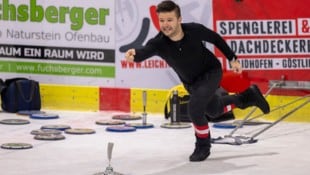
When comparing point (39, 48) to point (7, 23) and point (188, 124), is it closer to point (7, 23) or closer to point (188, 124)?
point (7, 23)

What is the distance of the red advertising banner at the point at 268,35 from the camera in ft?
28.0

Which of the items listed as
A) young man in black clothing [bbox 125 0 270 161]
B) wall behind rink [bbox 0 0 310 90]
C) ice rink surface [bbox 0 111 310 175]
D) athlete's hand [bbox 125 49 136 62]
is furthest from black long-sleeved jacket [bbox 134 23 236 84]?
wall behind rink [bbox 0 0 310 90]

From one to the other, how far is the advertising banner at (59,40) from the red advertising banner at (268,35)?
4.75 ft

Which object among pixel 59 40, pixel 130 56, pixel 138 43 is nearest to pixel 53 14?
pixel 59 40

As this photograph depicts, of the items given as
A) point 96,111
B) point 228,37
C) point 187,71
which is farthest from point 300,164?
point 96,111

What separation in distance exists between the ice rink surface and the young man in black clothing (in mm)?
322

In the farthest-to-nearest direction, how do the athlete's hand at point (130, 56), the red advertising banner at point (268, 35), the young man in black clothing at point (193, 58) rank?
the red advertising banner at point (268, 35) < the young man in black clothing at point (193, 58) < the athlete's hand at point (130, 56)

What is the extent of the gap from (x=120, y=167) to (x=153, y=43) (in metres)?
1.02

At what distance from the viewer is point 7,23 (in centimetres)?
957

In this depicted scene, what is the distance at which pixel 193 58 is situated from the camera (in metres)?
6.14

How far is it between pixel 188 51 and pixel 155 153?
1.04 m

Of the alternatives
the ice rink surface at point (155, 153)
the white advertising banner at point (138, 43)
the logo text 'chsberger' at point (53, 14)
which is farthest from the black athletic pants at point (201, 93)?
A: the logo text 'chsberger' at point (53, 14)

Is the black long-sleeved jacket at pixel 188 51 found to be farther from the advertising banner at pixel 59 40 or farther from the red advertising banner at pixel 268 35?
the advertising banner at pixel 59 40

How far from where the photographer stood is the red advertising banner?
8531 mm
